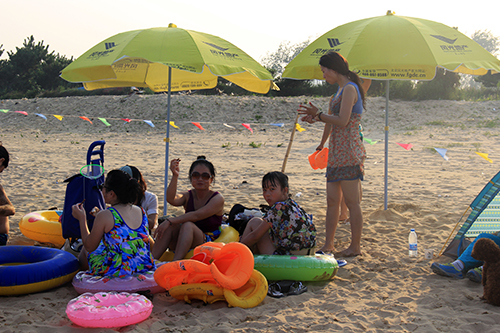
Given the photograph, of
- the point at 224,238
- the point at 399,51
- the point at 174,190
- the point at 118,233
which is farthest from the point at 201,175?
the point at 399,51

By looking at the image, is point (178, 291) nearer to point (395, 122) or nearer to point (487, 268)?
point (487, 268)

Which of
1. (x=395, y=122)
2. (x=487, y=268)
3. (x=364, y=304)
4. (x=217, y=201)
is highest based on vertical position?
(x=395, y=122)

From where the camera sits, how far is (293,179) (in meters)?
9.16

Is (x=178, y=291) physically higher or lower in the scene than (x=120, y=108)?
lower

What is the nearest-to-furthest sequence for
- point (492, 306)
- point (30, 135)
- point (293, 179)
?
point (492, 306), point (293, 179), point (30, 135)

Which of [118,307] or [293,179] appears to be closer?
[118,307]

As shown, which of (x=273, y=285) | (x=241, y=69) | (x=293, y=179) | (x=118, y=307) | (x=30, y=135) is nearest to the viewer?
(x=118, y=307)

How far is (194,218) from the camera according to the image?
12.6ft

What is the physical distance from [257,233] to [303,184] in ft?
16.2

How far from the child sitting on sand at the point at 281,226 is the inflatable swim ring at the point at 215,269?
0.59 metres

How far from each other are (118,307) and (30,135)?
657 inches

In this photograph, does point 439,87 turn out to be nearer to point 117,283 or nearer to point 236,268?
point 236,268

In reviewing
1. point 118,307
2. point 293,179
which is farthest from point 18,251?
point 293,179

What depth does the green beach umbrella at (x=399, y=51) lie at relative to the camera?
4.60 m
